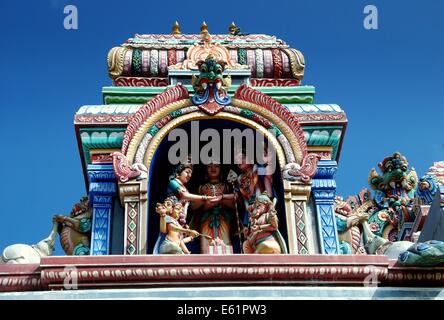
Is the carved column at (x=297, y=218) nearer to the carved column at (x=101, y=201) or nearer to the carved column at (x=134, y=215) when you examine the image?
the carved column at (x=134, y=215)

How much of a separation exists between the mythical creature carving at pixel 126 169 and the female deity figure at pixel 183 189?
1.75 ft

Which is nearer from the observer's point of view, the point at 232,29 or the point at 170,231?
the point at 170,231

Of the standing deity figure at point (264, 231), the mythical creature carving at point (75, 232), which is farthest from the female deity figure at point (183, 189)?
the mythical creature carving at point (75, 232)

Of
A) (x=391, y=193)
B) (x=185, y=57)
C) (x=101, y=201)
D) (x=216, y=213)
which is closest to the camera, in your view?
(x=101, y=201)

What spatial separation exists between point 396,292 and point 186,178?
13.1 ft

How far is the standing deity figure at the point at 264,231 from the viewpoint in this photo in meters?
10.6

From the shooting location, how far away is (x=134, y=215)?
10984 millimetres

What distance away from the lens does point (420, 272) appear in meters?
8.95

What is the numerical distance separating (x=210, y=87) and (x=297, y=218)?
2507 mm

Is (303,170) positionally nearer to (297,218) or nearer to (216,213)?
(297,218)

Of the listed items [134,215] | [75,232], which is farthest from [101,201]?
[134,215]

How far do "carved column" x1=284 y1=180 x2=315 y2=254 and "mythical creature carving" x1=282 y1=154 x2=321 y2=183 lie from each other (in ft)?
0.28
